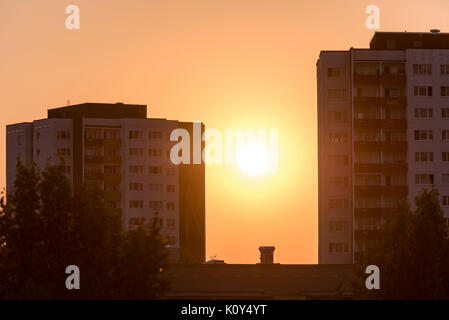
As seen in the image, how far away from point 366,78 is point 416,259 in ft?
324

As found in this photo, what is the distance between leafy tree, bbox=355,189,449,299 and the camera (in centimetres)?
9762

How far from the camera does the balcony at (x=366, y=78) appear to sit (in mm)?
195475

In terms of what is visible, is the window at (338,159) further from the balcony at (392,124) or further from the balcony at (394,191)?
the balcony at (392,124)

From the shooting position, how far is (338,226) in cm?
19750

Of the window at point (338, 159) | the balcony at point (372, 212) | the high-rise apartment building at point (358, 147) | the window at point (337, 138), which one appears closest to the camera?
the high-rise apartment building at point (358, 147)

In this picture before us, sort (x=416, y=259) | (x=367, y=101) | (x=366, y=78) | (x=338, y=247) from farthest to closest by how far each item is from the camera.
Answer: (x=367, y=101) < (x=366, y=78) < (x=338, y=247) < (x=416, y=259)

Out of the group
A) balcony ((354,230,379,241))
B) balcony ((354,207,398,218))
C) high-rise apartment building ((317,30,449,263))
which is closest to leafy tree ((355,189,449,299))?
balcony ((354,230,379,241))

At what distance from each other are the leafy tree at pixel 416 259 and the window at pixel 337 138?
91751mm

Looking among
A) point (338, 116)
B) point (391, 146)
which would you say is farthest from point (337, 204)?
point (338, 116)

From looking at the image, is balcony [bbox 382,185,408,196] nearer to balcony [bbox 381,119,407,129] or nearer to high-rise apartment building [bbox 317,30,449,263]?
high-rise apartment building [bbox 317,30,449,263]

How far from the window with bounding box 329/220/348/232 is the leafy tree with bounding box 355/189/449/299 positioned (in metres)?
91.3

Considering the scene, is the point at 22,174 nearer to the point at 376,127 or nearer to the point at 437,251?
the point at 437,251

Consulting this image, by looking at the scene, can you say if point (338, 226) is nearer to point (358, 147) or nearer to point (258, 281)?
point (358, 147)

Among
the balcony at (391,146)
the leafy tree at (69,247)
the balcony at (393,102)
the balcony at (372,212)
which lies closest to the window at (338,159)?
the balcony at (391,146)
